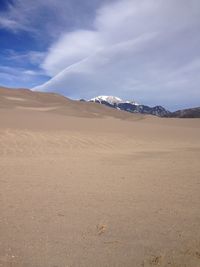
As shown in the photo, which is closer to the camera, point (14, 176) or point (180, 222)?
point (180, 222)

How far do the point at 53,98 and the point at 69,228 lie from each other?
181ft

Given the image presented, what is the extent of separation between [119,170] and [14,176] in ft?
9.48

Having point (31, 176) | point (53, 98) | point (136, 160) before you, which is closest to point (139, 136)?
point (136, 160)

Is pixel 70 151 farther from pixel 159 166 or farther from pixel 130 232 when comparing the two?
pixel 130 232

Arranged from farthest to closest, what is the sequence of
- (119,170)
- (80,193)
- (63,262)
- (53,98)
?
(53,98)
(119,170)
(80,193)
(63,262)

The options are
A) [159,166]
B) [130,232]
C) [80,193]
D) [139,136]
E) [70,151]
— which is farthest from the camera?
[139,136]

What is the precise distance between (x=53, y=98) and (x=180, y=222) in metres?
55.3

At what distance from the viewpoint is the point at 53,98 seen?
60.0 meters

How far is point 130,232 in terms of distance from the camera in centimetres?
545

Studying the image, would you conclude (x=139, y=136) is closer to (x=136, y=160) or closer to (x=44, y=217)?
(x=136, y=160)

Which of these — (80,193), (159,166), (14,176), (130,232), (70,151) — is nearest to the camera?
(130,232)

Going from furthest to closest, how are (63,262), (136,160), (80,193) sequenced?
(136,160) → (80,193) → (63,262)

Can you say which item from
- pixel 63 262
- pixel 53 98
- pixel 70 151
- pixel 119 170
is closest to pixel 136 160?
pixel 119 170

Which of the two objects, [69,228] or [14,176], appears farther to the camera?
[14,176]
